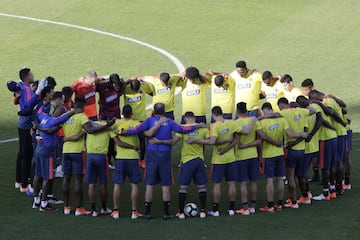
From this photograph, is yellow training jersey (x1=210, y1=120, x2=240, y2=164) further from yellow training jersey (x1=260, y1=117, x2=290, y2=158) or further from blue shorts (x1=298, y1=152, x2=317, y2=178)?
blue shorts (x1=298, y1=152, x2=317, y2=178)

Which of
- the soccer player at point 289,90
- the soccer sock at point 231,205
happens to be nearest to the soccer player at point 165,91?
the soccer player at point 289,90

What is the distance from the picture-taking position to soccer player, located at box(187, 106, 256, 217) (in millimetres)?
15211

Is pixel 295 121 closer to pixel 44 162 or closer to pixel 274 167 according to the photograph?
pixel 274 167

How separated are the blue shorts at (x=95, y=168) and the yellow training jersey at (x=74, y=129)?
0.95 feet

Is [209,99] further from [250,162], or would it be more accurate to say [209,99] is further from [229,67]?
[250,162]

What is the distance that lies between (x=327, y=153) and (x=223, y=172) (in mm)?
2303

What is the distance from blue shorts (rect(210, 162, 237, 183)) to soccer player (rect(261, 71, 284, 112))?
324 cm

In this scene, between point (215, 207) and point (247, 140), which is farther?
point (247, 140)

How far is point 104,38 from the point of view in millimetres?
28484

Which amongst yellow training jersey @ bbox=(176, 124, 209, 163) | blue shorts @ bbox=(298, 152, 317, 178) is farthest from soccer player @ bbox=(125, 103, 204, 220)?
blue shorts @ bbox=(298, 152, 317, 178)

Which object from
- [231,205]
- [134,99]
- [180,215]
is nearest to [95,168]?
[180,215]

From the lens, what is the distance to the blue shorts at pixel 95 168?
15219 mm

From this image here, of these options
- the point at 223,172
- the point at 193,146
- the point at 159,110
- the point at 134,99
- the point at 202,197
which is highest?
the point at 134,99

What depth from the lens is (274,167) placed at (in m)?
15.6
